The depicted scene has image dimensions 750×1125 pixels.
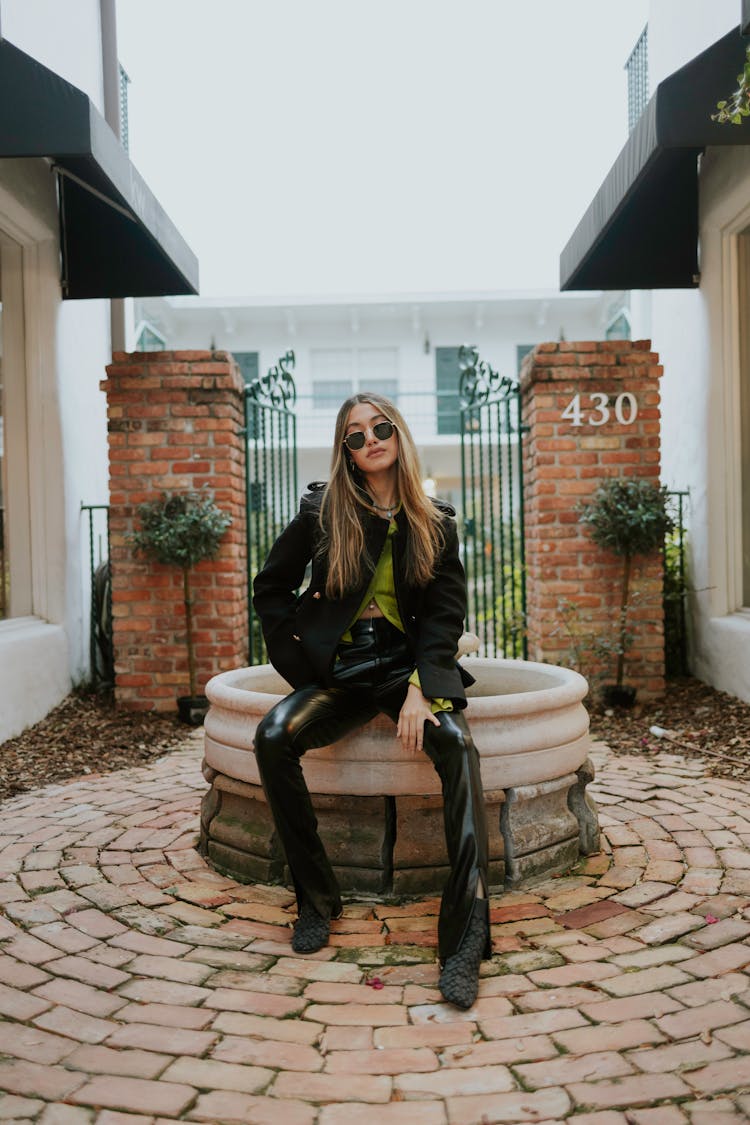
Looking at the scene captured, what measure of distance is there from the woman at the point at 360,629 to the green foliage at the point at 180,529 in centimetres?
289

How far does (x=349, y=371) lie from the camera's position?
17484mm

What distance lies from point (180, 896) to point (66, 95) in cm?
377

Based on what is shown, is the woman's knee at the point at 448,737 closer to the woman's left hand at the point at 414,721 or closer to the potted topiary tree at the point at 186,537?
the woman's left hand at the point at 414,721

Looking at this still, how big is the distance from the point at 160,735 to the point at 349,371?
12.6 m

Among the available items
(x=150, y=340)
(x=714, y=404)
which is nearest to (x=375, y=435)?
(x=714, y=404)

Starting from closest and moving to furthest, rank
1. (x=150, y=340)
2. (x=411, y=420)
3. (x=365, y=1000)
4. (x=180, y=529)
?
(x=365, y=1000) < (x=180, y=529) < (x=150, y=340) < (x=411, y=420)

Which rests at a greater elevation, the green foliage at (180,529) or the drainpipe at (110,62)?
the drainpipe at (110,62)

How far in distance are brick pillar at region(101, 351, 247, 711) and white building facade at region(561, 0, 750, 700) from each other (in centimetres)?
289

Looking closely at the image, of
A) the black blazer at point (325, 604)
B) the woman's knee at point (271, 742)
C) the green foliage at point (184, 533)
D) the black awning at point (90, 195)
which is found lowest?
the woman's knee at point (271, 742)

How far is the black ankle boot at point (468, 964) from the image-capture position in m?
2.37

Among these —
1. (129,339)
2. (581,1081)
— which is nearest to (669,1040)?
(581,1081)

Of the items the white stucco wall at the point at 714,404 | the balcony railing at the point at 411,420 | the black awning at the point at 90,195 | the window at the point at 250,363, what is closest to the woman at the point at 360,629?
the black awning at the point at 90,195

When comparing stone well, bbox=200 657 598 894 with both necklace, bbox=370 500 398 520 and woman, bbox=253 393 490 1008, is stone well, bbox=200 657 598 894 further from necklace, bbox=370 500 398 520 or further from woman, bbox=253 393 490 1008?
necklace, bbox=370 500 398 520

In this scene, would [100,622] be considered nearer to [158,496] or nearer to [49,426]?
[158,496]
